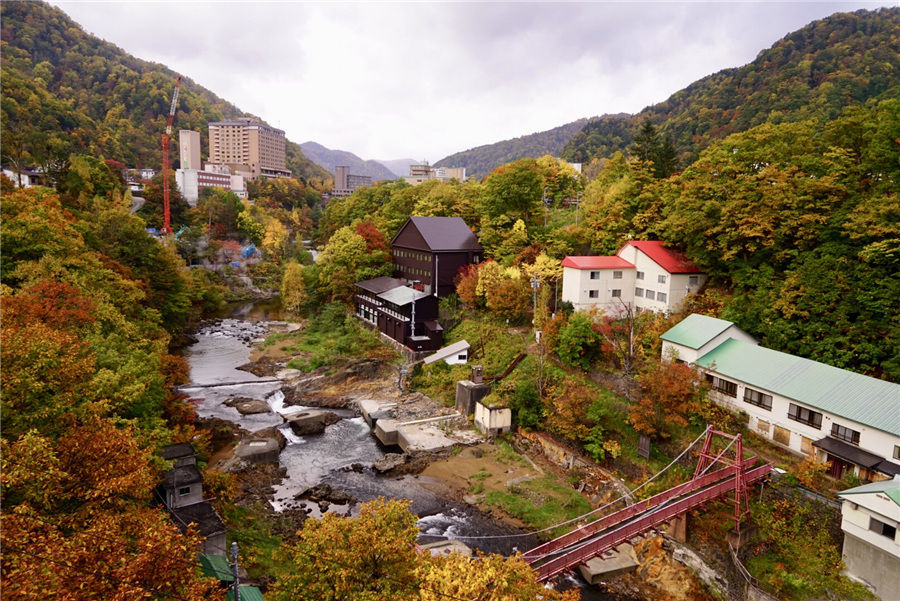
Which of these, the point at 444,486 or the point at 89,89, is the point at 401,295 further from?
the point at 89,89

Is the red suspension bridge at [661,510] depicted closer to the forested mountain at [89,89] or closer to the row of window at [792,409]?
the row of window at [792,409]

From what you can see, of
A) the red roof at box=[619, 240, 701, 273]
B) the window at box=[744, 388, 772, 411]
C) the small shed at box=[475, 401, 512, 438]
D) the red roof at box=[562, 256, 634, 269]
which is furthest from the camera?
the red roof at box=[562, 256, 634, 269]

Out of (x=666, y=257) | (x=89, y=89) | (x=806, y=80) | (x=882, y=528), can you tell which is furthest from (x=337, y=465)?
(x=89, y=89)

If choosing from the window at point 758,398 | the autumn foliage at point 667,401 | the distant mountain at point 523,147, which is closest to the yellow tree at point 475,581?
the autumn foliage at point 667,401

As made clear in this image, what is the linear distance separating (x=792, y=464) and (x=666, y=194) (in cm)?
1707

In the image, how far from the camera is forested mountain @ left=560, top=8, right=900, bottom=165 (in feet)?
169

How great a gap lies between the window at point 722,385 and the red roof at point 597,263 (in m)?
8.83

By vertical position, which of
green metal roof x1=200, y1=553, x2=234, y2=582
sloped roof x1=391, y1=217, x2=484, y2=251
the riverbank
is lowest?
the riverbank

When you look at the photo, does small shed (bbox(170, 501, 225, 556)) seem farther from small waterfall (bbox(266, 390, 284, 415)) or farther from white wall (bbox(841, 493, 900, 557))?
white wall (bbox(841, 493, 900, 557))

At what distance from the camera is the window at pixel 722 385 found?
18766 millimetres

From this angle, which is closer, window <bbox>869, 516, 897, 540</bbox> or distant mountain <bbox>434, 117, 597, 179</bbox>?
window <bbox>869, 516, 897, 540</bbox>

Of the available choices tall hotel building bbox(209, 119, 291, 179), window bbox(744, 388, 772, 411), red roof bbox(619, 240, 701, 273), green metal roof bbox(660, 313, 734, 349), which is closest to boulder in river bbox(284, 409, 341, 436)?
green metal roof bbox(660, 313, 734, 349)

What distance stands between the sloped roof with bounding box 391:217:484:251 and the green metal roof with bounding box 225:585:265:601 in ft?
88.9

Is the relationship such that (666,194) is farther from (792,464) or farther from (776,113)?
(776,113)
